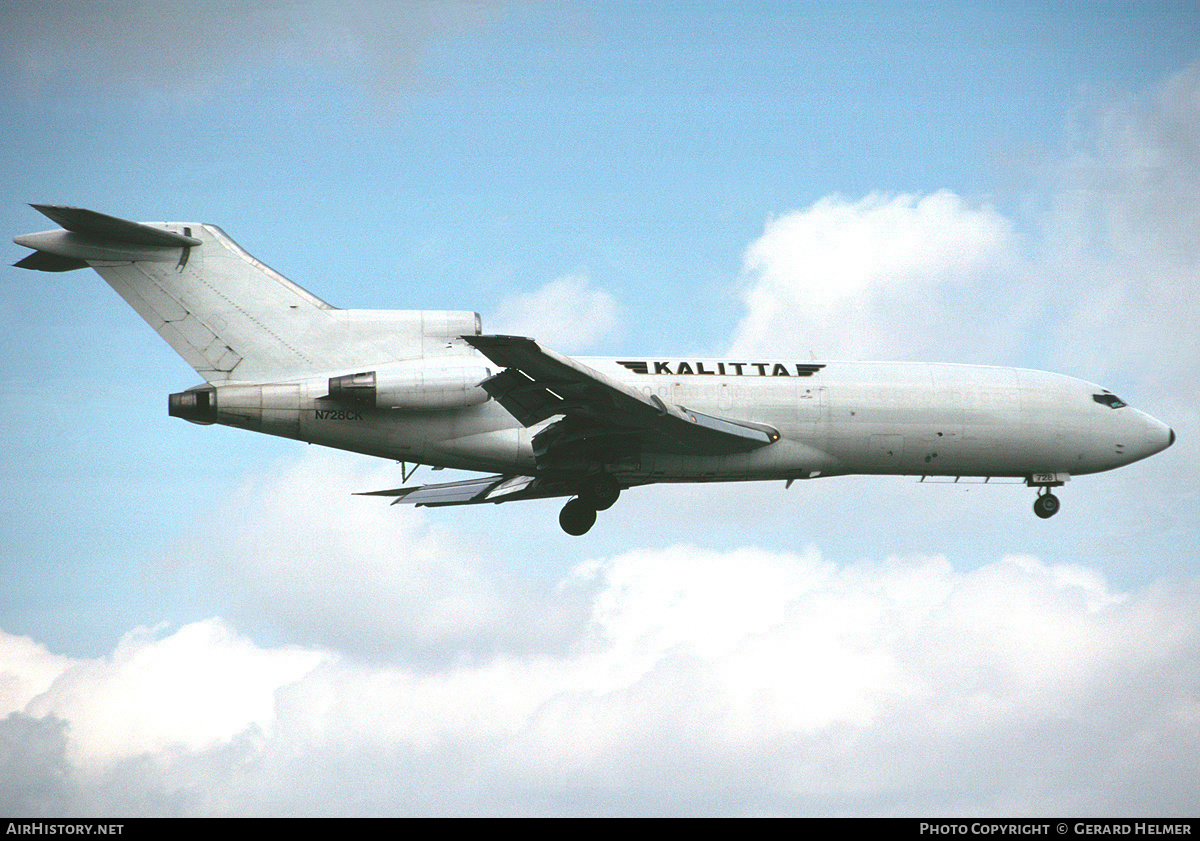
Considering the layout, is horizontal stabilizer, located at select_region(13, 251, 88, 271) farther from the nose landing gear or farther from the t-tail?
the nose landing gear

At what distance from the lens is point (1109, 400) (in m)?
28.9

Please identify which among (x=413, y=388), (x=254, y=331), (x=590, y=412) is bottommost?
(x=590, y=412)

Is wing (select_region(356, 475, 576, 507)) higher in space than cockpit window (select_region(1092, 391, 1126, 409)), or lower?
lower

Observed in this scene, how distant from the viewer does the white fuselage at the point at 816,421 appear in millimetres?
24484

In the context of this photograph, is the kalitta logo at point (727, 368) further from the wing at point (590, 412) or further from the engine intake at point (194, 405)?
the engine intake at point (194, 405)

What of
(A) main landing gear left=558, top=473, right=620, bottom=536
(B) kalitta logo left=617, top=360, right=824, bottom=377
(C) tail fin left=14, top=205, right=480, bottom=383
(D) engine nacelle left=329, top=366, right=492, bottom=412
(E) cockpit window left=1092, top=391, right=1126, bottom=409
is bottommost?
(A) main landing gear left=558, top=473, right=620, bottom=536

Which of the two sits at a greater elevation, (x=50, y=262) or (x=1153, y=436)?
(x=50, y=262)

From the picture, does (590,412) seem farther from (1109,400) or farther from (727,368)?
(1109,400)

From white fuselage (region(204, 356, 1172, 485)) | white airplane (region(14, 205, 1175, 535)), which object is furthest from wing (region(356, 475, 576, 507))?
white fuselage (region(204, 356, 1172, 485))

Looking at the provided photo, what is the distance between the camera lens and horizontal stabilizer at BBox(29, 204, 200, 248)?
23.2 meters

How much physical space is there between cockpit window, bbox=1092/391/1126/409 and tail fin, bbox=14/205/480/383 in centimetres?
1538

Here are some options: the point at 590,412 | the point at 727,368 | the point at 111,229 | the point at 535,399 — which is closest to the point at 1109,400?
the point at 727,368

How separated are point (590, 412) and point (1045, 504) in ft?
40.4

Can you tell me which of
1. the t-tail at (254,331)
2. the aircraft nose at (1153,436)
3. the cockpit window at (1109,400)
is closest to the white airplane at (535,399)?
the t-tail at (254,331)
